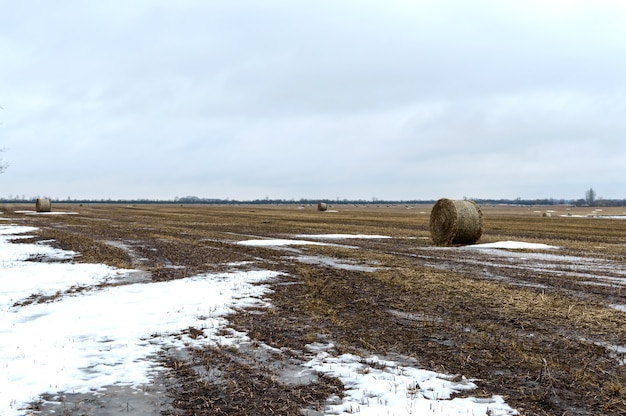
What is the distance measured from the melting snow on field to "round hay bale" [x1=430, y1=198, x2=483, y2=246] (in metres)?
12.9

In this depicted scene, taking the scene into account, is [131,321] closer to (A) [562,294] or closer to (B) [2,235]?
(A) [562,294]

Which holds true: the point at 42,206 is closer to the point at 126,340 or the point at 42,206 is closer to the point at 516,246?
the point at 516,246

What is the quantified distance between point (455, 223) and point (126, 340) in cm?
1944

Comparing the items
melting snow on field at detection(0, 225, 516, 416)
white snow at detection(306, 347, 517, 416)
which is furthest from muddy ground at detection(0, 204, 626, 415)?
melting snow on field at detection(0, 225, 516, 416)

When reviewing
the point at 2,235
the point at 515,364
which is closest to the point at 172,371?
the point at 515,364

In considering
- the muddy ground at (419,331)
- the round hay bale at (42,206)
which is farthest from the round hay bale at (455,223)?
the round hay bale at (42,206)

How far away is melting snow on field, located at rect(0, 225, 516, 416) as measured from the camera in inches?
228

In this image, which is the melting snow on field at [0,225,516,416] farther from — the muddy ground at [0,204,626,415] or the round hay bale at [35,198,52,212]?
the round hay bale at [35,198,52,212]

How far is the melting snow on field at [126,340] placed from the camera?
228 inches

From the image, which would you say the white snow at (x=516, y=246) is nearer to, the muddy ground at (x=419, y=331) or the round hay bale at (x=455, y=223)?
the round hay bale at (x=455, y=223)

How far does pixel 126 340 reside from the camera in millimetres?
8289

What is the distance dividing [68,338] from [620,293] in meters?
12.4

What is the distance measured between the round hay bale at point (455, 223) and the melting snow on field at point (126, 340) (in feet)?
42.4

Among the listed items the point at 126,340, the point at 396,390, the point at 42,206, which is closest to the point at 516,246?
the point at 396,390
